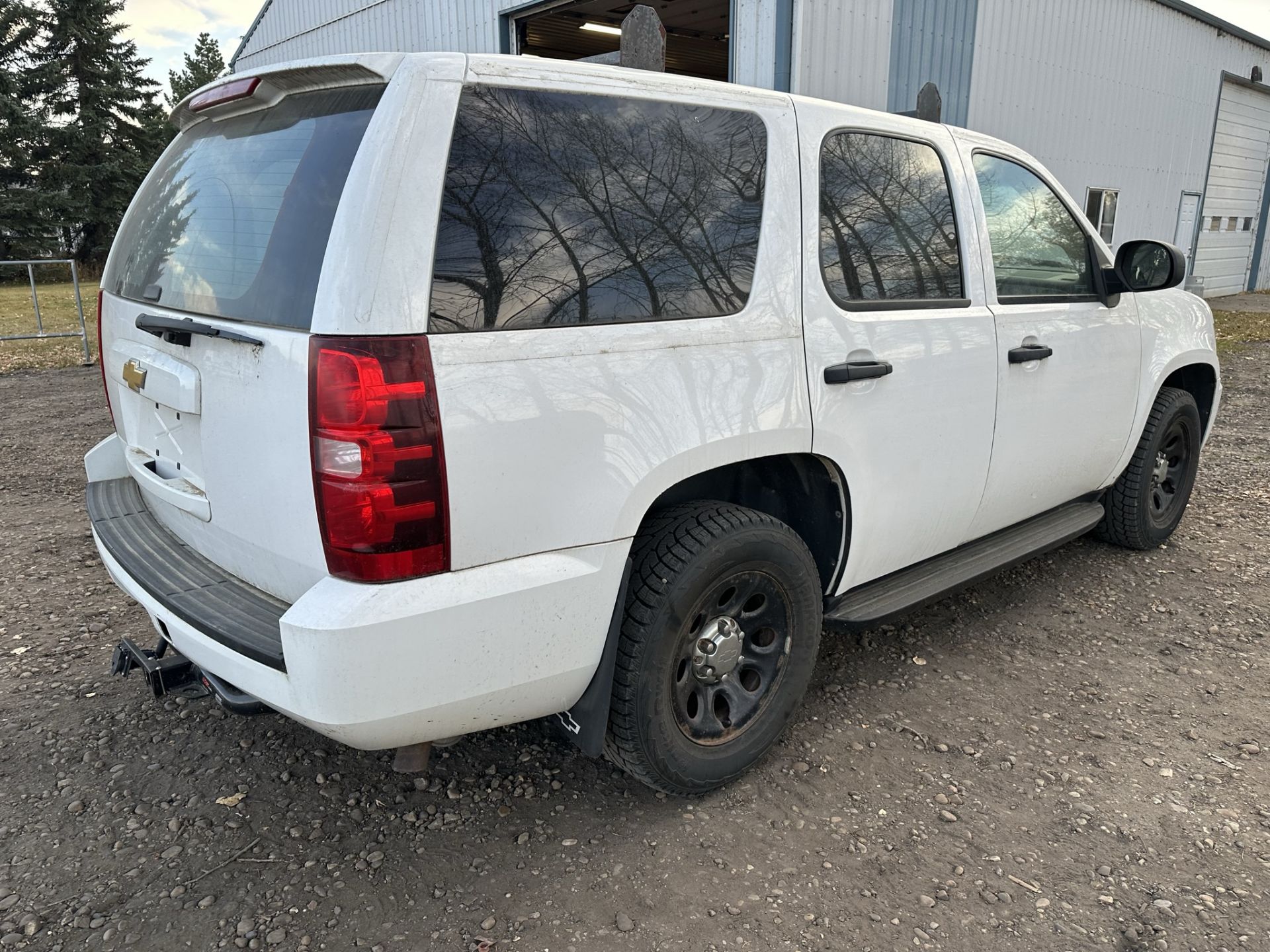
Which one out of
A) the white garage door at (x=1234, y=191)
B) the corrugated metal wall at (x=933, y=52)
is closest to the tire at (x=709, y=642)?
the corrugated metal wall at (x=933, y=52)

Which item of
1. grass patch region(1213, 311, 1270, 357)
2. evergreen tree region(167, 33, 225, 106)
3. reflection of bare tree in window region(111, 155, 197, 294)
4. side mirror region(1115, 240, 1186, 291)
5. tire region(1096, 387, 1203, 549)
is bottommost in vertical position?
grass patch region(1213, 311, 1270, 357)

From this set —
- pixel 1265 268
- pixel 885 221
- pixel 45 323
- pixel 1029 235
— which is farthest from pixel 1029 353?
pixel 1265 268

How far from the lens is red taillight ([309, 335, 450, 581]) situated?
1.83 m

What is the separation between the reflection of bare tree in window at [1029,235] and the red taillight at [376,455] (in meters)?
2.26

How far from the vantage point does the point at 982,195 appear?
127 inches

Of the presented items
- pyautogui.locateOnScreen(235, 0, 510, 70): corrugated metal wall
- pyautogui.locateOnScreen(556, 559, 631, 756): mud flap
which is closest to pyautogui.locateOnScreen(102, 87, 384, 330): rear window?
pyautogui.locateOnScreen(556, 559, 631, 756): mud flap

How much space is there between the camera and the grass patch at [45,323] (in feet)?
37.8

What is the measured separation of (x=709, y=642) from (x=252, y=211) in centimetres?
164

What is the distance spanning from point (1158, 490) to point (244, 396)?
14.4 feet

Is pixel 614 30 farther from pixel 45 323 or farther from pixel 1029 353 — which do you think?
pixel 1029 353

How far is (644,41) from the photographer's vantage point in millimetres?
2838

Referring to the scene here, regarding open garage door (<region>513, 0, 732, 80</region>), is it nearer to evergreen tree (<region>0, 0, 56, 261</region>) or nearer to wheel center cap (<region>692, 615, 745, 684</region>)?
wheel center cap (<region>692, 615, 745, 684</region>)

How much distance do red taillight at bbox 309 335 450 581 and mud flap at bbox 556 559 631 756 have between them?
0.55 m

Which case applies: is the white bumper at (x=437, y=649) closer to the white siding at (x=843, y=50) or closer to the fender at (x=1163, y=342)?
the fender at (x=1163, y=342)
